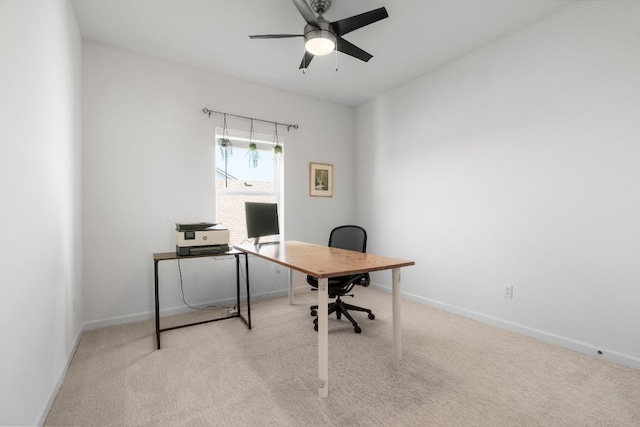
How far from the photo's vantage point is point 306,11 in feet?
6.50

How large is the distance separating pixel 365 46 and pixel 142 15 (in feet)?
6.63

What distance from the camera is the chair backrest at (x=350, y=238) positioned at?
3.11 meters

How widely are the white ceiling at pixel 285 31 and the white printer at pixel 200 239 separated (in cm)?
179

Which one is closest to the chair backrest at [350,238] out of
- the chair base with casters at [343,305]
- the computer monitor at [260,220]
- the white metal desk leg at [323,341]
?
the chair base with casters at [343,305]

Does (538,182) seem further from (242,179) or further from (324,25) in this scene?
(242,179)

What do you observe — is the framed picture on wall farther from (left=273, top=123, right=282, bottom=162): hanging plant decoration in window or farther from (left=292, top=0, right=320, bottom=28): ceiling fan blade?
(left=292, top=0, right=320, bottom=28): ceiling fan blade

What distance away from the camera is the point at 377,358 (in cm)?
224

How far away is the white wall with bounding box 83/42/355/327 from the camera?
9.36 ft

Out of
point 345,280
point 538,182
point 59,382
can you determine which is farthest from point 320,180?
point 59,382

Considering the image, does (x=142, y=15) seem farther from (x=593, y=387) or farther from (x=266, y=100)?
(x=593, y=387)

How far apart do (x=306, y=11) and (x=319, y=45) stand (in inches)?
9.7

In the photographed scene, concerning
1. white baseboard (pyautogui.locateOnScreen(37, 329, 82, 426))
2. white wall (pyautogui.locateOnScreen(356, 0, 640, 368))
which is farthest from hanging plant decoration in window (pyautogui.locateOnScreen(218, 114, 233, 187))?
white wall (pyautogui.locateOnScreen(356, 0, 640, 368))

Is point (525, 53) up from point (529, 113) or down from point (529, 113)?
up

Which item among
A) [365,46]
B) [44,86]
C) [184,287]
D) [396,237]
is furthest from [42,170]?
[396,237]
